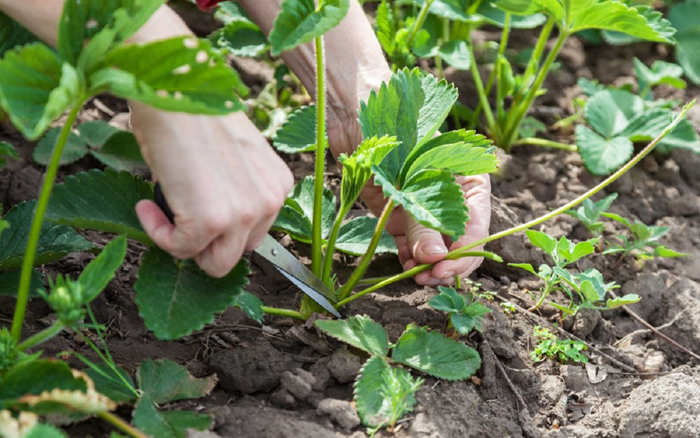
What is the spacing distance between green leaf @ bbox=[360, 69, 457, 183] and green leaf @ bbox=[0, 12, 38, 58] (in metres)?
0.78

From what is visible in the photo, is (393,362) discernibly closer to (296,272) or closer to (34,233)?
(296,272)

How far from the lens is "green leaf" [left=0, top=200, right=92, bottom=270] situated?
1.47 metres

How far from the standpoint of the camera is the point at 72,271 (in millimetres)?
1780

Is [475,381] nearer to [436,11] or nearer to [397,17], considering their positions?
[436,11]

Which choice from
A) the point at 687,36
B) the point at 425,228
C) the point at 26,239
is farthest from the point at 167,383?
the point at 687,36

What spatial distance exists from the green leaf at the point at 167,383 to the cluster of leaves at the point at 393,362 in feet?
0.84

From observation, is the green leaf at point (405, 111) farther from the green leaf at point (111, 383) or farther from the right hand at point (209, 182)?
the green leaf at point (111, 383)

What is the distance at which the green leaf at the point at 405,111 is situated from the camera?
1.56 m

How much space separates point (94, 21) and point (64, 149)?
0.99 m

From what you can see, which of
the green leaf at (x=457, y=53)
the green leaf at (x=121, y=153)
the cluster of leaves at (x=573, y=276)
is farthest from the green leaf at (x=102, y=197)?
the green leaf at (x=457, y=53)

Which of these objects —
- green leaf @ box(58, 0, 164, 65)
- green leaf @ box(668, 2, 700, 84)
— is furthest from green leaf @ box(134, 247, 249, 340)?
green leaf @ box(668, 2, 700, 84)

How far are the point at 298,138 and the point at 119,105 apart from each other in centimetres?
88

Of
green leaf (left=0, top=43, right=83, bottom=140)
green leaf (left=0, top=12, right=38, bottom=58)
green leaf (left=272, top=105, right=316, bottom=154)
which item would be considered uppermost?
green leaf (left=0, top=43, right=83, bottom=140)

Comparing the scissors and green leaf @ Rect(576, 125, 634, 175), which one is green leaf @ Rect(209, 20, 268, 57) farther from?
green leaf @ Rect(576, 125, 634, 175)
